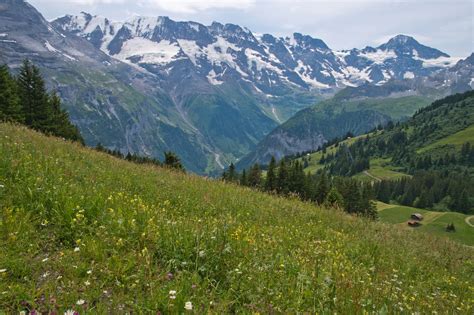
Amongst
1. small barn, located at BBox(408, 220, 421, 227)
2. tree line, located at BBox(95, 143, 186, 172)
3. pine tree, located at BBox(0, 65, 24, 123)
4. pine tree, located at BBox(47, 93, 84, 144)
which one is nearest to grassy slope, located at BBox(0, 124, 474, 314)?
tree line, located at BBox(95, 143, 186, 172)

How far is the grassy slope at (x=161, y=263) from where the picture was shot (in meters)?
5.02

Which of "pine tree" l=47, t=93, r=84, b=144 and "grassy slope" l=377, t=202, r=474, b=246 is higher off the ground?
"pine tree" l=47, t=93, r=84, b=144

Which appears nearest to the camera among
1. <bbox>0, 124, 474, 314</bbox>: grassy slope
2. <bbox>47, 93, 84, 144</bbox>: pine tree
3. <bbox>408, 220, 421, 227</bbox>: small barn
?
<bbox>0, 124, 474, 314</bbox>: grassy slope

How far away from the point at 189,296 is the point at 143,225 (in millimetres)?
2419

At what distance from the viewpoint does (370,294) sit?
6012mm

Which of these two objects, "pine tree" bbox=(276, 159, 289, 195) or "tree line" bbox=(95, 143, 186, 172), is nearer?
"tree line" bbox=(95, 143, 186, 172)

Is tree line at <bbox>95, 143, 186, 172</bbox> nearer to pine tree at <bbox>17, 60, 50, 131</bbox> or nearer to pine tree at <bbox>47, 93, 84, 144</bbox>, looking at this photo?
pine tree at <bbox>47, 93, 84, 144</bbox>

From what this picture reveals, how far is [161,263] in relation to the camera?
632 cm

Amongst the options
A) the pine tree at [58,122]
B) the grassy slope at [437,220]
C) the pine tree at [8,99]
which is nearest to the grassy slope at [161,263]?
the pine tree at [8,99]

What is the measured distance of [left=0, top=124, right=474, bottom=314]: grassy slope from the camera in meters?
5.02

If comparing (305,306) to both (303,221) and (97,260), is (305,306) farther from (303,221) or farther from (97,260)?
(303,221)

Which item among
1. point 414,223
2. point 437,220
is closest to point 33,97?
point 414,223

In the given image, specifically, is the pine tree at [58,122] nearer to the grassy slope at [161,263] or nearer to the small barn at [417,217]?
the grassy slope at [161,263]

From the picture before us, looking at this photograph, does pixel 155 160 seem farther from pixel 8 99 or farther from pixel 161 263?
pixel 161 263
